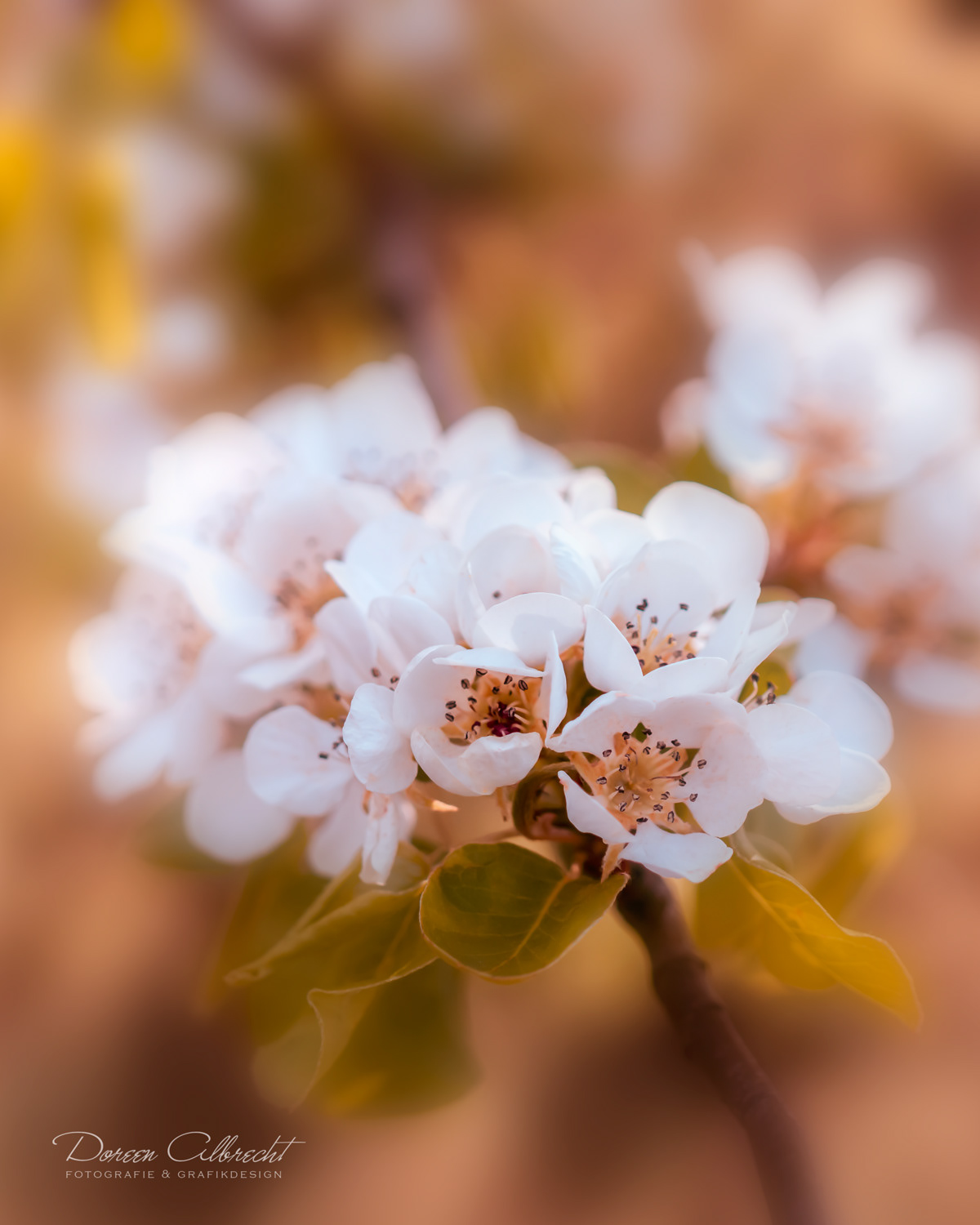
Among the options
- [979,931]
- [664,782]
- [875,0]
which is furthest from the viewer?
[875,0]

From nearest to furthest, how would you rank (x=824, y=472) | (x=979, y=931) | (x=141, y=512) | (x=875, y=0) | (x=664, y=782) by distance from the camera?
1. (x=664, y=782)
2. (x=141, y=512)
3. (x=824, y=472)
4. (x=979, y=931)
5. (x=875, y=0)

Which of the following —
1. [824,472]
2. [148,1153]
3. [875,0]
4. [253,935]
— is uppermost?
[875,0]

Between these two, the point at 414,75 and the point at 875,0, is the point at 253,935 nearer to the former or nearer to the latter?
the point at 414,75

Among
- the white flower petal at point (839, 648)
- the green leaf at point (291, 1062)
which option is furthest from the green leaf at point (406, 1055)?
the white flower petal at point (839, 648)

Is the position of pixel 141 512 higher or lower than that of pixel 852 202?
lower

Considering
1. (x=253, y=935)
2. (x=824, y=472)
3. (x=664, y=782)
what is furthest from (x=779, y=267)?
(x=253, y=935)

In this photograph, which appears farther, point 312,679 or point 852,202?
point 852,202

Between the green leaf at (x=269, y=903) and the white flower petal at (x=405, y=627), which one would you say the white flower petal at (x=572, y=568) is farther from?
the green leaf at (x=269, y=903)
